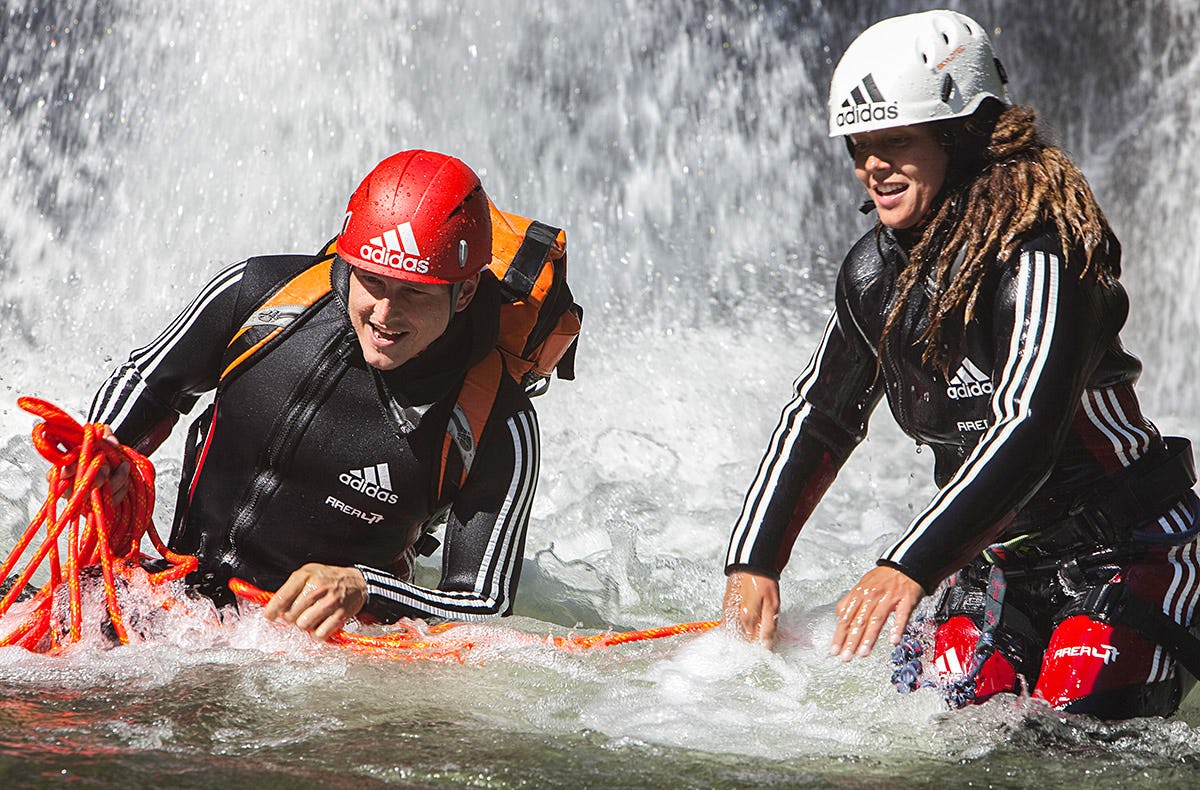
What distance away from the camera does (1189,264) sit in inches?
358

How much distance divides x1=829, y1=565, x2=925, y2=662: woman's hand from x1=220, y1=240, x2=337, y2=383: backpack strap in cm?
163

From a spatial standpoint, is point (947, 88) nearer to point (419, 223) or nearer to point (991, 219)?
A: point (991, 219)

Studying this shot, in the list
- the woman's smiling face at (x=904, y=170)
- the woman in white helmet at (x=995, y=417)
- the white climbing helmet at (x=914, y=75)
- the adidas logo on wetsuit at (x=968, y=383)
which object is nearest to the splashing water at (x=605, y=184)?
the woman in white helmet at (x=995, y=417)

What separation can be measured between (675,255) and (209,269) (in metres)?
3.04

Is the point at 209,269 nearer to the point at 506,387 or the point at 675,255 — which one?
the point at 675,255

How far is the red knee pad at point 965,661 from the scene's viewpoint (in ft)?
10.9

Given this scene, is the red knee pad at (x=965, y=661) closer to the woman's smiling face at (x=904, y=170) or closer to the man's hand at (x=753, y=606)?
the man's hand at (x=753, y=606)

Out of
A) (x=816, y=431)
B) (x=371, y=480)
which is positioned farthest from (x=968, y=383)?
(x=371, y=480)

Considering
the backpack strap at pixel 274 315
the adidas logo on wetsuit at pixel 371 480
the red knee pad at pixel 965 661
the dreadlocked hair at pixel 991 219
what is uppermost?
the dreadlocked hair at pixel 991 219

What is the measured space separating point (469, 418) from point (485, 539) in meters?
0.32

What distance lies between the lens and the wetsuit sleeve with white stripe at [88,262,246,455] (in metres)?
3.63

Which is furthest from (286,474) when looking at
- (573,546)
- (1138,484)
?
(573,546)

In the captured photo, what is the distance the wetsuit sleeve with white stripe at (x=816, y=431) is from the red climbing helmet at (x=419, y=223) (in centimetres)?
92

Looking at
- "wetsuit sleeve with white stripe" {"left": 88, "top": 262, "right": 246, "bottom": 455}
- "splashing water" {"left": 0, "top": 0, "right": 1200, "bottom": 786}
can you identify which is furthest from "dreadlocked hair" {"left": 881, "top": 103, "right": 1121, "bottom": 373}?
"splashing water" {"left": 0, "top": 0, "right": 1200, "bottom": 786}
